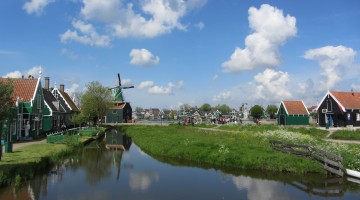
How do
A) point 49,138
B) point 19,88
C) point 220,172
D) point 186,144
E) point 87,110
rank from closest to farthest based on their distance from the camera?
point 220,172 → point 186,144 → point 49,138 → point 19,88 → point 87,110

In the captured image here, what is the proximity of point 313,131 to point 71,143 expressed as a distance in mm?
27423

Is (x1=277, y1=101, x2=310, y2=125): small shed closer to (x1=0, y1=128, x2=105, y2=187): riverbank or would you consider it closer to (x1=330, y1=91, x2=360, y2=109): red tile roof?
(x1=330, y1=91, x2=360, y2=109): red tile roof

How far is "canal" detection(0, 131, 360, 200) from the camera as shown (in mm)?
16062

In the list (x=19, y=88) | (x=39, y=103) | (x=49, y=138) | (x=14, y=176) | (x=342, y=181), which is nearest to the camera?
(x=14, y=176)

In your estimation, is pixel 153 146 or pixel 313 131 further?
pixel 313 131

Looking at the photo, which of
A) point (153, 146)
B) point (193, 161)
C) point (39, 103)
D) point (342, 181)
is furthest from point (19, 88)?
point (342, 181)

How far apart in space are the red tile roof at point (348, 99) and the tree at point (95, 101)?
126ft

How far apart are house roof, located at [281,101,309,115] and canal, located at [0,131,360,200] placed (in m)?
46.9

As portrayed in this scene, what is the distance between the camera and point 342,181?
18.4 m

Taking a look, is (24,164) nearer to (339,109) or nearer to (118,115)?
(339,109)

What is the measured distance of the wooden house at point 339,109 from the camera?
5253 cm

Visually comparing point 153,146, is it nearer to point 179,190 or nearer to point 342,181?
point 179,190

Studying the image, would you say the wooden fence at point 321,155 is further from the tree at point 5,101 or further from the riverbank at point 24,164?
the tree at point 5,101

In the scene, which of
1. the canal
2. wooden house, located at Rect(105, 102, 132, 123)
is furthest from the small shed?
the canal
